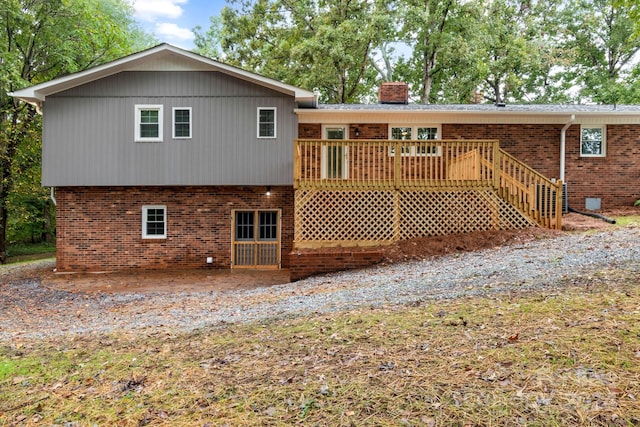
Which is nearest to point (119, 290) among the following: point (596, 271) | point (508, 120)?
point (596, 271)

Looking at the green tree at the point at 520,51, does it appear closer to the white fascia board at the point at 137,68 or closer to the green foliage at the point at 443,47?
the green foliage at the point at 443,47

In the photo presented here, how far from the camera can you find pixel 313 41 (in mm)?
21094

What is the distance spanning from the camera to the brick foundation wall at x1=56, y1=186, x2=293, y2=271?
13055 mm

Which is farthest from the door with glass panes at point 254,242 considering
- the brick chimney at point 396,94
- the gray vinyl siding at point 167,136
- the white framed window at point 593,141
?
the white framed window at point 593,141

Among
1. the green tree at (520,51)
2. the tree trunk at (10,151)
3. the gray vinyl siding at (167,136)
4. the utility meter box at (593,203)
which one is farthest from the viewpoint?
the green tree at (520,51)

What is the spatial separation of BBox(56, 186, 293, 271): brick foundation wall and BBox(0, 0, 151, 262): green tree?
22.7 feet

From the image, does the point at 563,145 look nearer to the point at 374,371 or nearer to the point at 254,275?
the point at 254,275

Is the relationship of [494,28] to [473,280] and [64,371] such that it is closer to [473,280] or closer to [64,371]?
[473,280]

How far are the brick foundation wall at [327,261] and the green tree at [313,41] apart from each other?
14.6 meters

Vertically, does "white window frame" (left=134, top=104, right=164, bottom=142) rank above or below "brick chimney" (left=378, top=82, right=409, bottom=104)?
below

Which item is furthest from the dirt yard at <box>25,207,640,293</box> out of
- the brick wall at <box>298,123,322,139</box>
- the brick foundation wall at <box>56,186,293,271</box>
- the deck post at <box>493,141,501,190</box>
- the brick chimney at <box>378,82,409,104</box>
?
the brick chimney at <box>378,82,409,104</box>

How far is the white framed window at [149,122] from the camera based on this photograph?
12.7 meters

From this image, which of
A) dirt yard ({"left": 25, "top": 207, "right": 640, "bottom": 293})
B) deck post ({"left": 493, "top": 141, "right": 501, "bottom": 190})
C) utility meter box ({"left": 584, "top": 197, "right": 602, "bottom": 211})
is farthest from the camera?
utility meter box ({"left": 584, "top": 197, "right": 602, "bottom": 211})

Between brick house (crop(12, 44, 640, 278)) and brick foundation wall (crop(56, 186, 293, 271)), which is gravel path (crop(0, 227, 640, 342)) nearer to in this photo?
brick foundation wall (crop(56, 186, 293, 271))
